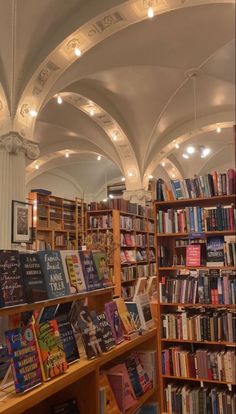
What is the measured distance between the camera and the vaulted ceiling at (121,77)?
16.0 ft

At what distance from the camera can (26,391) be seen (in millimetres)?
1580

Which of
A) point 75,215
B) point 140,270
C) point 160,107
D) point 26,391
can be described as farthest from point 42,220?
point 26,391

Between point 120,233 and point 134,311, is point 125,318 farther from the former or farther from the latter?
point 120,233

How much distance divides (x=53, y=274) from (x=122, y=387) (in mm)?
852

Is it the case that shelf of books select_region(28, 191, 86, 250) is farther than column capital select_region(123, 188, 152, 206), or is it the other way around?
column capital select_region(123, 188, 152, 206)

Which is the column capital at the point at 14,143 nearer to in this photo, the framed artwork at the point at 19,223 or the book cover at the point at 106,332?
the framed artwork at the point at 19,223

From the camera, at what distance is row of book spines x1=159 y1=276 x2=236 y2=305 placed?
380 centimetres

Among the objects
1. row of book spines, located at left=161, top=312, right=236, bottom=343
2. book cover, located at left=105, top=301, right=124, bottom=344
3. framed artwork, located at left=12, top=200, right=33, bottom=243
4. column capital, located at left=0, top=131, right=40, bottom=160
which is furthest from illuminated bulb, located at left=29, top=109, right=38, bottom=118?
book cover, located at left=105, top=301, right=124, bottom=344

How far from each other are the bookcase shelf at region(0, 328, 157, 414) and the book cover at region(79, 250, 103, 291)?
1.27 ft

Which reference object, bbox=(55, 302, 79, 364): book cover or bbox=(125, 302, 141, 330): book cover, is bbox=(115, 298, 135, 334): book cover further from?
bbox=(55, 302, 79, 364): book cover

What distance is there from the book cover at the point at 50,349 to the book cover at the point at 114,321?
49 cm

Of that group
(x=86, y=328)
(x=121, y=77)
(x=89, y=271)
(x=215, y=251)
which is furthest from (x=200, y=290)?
(x=121, y=77)

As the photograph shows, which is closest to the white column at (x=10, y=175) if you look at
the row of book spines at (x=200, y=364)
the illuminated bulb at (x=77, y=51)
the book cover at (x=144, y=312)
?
the illuminated bulb at (x=77, y=51)

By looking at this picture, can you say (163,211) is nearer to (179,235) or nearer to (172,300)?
(179,235)
